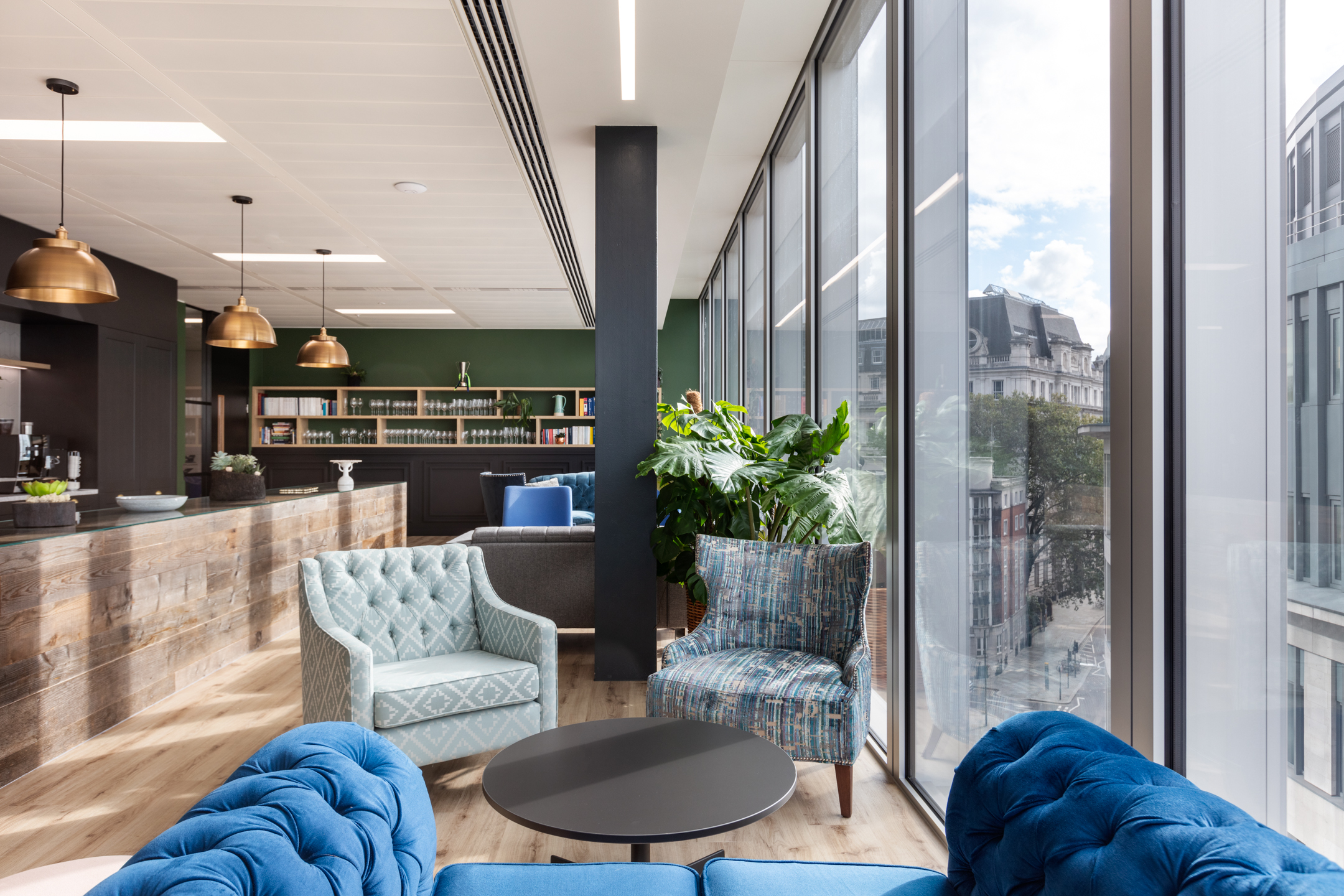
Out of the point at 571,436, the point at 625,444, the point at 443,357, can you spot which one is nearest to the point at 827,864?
the point at 625,444

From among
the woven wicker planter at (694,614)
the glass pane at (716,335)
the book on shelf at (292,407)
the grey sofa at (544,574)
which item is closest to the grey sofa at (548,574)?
the grey sofa at (544,574)

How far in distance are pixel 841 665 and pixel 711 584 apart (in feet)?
1.76

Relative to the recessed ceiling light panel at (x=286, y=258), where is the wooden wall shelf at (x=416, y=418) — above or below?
below

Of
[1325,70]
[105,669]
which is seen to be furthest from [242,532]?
[1325,70]

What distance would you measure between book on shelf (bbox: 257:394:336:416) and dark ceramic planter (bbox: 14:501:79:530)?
7.27 meters

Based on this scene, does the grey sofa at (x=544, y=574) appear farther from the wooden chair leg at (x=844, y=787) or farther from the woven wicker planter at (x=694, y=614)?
the wooden chair leg at (x=844, y=787)

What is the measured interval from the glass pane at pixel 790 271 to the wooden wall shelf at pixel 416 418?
5485mm

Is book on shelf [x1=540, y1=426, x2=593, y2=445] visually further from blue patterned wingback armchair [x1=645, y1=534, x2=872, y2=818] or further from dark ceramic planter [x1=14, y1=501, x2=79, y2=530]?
blue patterned wingback armchair [x1=645, y1=534, x2=872, y2=818]

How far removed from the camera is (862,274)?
286 cm

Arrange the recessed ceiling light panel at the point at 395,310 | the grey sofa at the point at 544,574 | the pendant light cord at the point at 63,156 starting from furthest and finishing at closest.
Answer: the recessed ceiling light panel at the point at 395,310 → the grey sofa at the point at 544,574 → the pendant light cord at the point at 63,156

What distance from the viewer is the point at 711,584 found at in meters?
2.74

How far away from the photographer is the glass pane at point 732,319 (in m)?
6.22

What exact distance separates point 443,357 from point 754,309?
6.17 metres

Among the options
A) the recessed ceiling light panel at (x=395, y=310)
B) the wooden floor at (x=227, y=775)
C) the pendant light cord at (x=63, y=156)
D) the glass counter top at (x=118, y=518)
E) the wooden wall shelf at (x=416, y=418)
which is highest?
the recessed ceiling light panel at (x=395, y=310)
